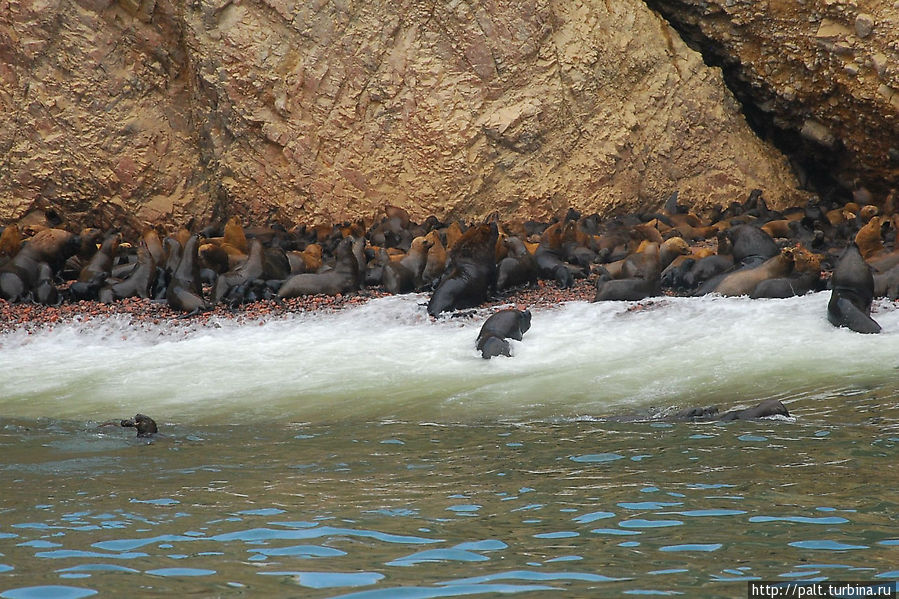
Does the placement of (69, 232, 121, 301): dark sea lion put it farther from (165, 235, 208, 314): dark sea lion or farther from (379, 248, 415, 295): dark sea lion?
(379, 248, 415, 295): dark sea lion

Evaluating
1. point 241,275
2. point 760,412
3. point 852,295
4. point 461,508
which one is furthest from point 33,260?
point 461,508

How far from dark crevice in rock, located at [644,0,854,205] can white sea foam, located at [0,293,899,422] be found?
24.3 ft

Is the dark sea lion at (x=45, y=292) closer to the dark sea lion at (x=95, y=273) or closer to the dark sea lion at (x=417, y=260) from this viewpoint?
the dark sea lion at (x=95, y=273)

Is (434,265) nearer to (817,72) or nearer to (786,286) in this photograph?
(786,286)

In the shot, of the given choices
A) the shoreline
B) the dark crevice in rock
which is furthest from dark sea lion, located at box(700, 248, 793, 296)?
the dark crevice in rock

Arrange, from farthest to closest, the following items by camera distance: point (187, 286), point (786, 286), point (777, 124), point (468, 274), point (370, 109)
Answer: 1. point (777, 124)
2. point (370, 109)
3. point (187, 286)
4. point (468, 274)
5. point (786, 286)

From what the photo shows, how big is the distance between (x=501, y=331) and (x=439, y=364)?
681 mm

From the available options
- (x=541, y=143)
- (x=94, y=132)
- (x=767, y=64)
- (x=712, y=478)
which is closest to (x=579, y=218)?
(x=541, y=143)

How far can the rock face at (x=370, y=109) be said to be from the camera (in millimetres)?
16500

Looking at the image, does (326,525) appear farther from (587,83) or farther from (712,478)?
(587,83)

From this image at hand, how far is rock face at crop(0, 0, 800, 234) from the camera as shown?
1650 cm

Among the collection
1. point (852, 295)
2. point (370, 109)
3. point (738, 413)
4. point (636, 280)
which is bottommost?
point (738, 413)

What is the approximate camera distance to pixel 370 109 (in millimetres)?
16750

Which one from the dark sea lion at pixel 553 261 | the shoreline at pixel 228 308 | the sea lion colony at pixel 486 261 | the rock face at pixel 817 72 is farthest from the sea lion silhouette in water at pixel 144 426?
the rock face at pixel 817 72
